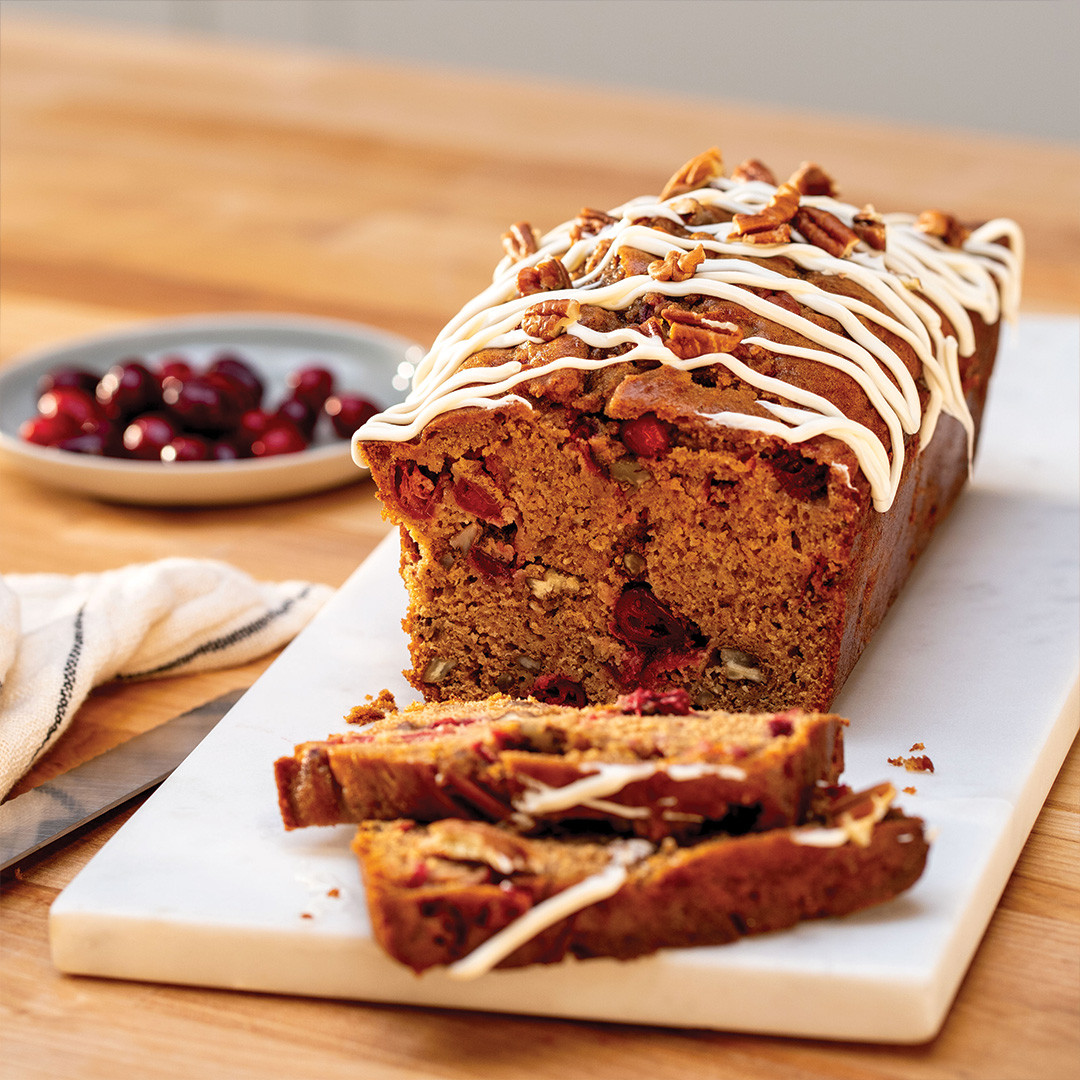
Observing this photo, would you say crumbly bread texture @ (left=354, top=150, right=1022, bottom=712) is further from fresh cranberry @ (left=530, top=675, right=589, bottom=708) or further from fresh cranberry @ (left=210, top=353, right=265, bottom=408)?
fresh cranberry @ (left=210, top=353, right=265, bottom=408)

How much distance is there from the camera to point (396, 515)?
287 cm

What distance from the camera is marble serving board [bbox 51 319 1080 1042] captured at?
2.08 meters

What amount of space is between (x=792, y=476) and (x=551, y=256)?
725mm

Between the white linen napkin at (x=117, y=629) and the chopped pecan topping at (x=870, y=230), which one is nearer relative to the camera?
the white linen napkin at (x=117, y=629)

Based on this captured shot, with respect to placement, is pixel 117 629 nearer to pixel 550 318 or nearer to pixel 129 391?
pixel 550 318

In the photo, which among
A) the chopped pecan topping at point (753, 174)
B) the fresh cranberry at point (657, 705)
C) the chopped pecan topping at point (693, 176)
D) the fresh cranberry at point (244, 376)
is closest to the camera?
the fresh cranberry at point (657, 705)

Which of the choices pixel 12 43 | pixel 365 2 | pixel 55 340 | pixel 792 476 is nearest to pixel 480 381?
pixel 792 476

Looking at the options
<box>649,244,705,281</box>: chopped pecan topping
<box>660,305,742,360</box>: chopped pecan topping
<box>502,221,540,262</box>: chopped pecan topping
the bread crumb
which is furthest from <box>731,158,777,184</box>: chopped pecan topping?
the bread crumb

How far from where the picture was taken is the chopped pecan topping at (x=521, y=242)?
3215 mm

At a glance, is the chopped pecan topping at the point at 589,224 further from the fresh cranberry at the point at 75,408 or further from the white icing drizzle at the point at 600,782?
the fresh cranberry at the point at 75,408

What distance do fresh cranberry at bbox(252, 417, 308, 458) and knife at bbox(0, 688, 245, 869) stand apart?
1.18m

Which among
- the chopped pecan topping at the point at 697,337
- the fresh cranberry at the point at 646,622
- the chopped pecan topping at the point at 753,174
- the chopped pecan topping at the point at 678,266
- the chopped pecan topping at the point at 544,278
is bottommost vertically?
the fresh cranberry at the point at 646,622

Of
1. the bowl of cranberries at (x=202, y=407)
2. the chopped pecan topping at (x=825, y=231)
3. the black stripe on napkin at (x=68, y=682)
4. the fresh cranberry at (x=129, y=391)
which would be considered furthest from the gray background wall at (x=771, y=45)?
the black stripe on napkin at (x=68, y=682)

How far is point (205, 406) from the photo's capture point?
13.3 ft
